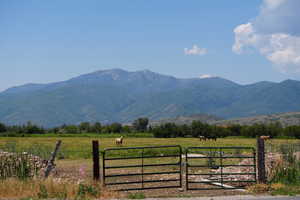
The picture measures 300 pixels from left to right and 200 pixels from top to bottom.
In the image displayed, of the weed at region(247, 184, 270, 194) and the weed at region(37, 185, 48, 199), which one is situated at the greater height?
the weed at region(37, 185, 48, 199)

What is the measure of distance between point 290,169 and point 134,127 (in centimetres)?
9165

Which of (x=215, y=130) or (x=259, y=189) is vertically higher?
(x=215, y=130)

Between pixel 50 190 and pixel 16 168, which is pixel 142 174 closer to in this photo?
pixel 50 190

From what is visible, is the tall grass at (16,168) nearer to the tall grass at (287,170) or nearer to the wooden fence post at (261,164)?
the wooden fence post at (261,164)

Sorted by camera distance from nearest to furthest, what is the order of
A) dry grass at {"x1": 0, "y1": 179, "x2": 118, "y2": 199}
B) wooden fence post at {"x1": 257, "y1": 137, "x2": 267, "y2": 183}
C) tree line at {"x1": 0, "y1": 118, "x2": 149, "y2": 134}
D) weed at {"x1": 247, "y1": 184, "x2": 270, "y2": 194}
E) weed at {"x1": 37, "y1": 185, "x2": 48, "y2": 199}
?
weed at {"x1": 37, "y1": 185, "x2": 48, "y2": 199}, dry grass at {"x1": 0, "y1": 179, "x2": 118, "y2": 199}, weed at {"x1": 247, "y1": 184, "x2": 270, "y2": 194}, wooden fence post at {"x1": 257, "y1": 137, "x2": 267, "y2": 183}, tree line at {"x1": 0, "y1": 118, "x2": 149, "y2": 134}

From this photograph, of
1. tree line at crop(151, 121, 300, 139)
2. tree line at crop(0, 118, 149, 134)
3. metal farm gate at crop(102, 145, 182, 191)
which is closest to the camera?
metal farm gate at crop(102, 145, 182, 191)

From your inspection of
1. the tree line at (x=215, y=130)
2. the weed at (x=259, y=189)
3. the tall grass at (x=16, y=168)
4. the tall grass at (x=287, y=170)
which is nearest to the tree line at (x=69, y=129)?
the tree line at (x=215, y=130)

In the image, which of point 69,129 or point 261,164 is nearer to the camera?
point 261,164

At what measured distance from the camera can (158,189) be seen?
17031 mm

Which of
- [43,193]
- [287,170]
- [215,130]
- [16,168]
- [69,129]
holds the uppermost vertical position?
[69,129]

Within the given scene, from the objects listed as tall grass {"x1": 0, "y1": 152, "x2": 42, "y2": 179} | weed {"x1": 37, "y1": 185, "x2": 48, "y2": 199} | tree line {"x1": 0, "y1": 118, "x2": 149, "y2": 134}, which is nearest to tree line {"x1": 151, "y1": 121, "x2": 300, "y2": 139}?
tree line {"x1": 0, "y1": 118, "x2": 149, "y2": 134}

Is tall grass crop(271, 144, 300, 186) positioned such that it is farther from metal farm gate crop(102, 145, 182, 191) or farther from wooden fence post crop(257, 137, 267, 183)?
metal farm gate crop(102, 145, 182, 191)

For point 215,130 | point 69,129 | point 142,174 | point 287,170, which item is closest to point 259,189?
point 287,170

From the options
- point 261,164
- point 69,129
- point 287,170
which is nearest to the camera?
point 261,164
